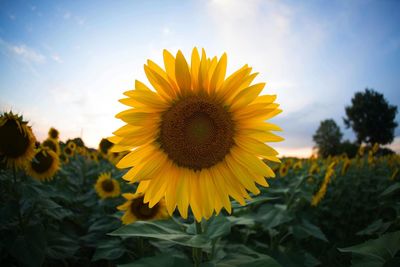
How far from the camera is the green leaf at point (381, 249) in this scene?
5.48 ft

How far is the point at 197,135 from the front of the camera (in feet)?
6.85

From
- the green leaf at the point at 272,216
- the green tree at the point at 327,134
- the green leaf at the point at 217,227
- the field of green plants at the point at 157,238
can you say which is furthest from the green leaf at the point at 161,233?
the green tree at the point at 327,134

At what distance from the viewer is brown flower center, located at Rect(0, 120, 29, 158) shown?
2.76 m

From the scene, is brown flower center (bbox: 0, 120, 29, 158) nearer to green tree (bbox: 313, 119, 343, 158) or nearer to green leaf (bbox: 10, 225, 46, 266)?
green leaf (bbox: 10, 225, 46, 266)

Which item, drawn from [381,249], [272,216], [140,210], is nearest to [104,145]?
[140,210]

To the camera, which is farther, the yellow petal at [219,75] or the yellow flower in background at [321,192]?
the yellow flower in background at [321,192]

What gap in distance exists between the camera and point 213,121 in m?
2.05

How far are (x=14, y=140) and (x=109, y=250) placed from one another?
1566 millimetres

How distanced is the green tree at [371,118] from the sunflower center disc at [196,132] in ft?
196

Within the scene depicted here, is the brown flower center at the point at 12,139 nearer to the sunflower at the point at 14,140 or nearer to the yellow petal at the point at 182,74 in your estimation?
the sunflower at the point at 14,140

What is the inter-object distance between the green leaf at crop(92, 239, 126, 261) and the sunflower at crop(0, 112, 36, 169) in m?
1.26

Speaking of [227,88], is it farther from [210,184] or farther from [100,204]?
[100,204]

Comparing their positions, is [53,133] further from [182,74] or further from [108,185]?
[182,74]

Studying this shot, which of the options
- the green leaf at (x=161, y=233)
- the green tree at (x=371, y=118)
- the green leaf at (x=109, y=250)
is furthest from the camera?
the green tree at (x=371, y=118)
